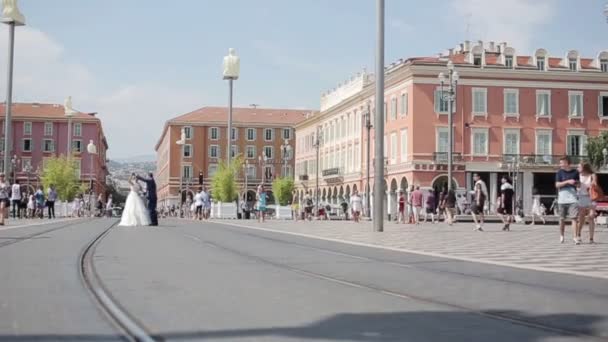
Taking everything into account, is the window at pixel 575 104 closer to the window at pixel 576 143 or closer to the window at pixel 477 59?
the window at pixel 576 143

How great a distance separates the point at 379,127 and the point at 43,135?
354 feet

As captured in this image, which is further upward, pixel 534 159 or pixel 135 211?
pixel 534 159

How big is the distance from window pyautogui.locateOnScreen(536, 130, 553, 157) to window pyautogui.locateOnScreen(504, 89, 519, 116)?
8.77 feet

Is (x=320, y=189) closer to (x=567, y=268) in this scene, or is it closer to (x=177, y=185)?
(x=177, y=185)

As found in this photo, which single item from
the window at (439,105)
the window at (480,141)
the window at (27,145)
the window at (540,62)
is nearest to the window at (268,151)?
the window at (27,145)

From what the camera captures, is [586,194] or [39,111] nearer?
[586,194]

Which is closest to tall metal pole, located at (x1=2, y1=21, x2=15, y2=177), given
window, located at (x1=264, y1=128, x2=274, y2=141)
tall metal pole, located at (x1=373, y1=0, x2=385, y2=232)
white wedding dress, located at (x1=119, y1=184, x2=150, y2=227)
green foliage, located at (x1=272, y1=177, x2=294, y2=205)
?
white wedding dress, located at (x1=119, y1=184, x2=150, y2=227)

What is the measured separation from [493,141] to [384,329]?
210ft

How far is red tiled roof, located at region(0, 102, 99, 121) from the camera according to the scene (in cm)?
12262

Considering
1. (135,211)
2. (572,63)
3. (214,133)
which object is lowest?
(135,211)

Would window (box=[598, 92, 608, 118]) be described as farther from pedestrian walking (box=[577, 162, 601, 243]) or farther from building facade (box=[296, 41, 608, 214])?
pedestrian walking (box=[577, 162, 601, 243])

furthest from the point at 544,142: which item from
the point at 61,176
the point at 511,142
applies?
the point at 61,176

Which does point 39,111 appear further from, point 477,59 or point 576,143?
point 576,143

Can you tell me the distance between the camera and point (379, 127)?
2411 cm
